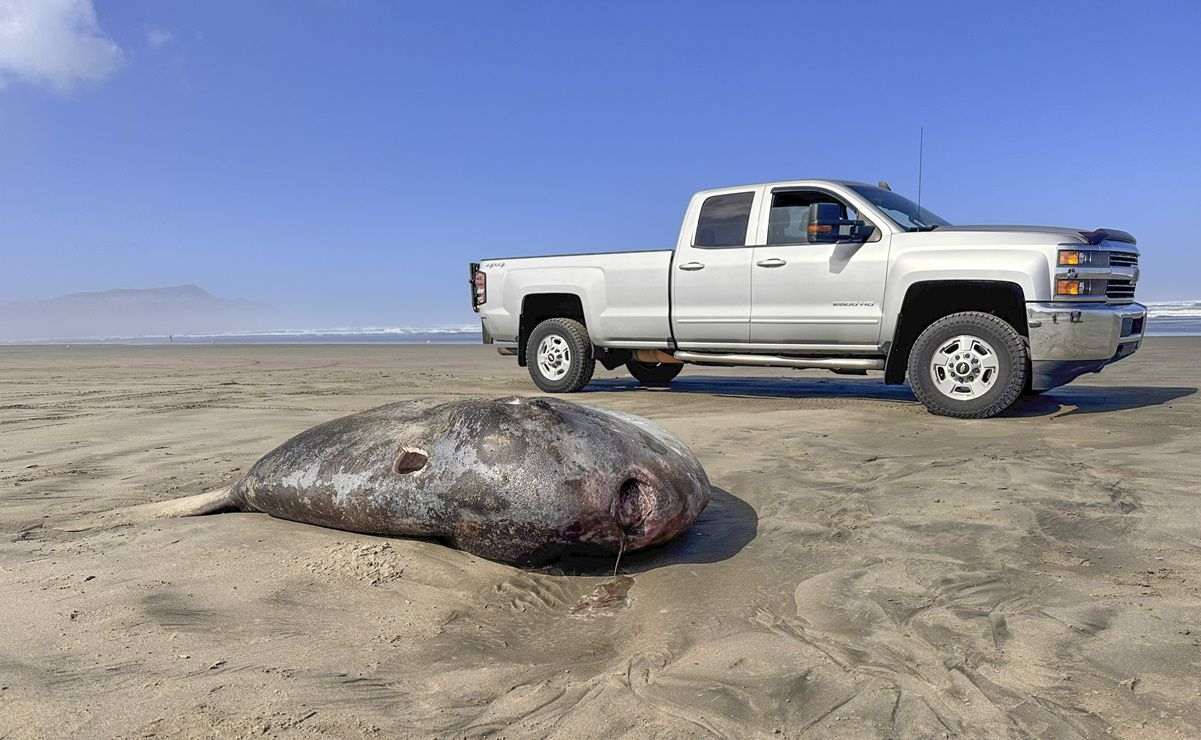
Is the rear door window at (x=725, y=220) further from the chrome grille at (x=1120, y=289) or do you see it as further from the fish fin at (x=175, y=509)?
the fish fin at (x=175, y=509)

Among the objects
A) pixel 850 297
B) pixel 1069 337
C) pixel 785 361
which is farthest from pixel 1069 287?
pixel 785 361

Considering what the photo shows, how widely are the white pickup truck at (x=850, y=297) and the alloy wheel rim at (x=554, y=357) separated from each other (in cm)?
2

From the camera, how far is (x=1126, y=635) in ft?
7.57

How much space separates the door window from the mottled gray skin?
4679 mm

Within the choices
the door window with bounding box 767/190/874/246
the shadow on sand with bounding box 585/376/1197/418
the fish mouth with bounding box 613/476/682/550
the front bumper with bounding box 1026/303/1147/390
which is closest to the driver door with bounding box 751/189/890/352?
the door window with bounding box 767/190/874/246

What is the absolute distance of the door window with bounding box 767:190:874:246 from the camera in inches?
296

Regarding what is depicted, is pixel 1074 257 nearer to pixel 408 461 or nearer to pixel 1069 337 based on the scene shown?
pixel 1069 337

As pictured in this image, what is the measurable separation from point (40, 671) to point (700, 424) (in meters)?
4.62

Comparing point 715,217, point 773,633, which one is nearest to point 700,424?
point 715,217

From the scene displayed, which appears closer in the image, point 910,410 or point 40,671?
point 40,671

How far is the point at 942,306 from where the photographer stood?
6.90 m

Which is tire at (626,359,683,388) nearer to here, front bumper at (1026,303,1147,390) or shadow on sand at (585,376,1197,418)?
shadow on sand at (585,376,1197,418)

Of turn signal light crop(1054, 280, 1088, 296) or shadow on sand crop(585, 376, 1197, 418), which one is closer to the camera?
turn signal light crop(1054, 280, 1088, 296)

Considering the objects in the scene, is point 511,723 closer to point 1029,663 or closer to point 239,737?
point 239,737
